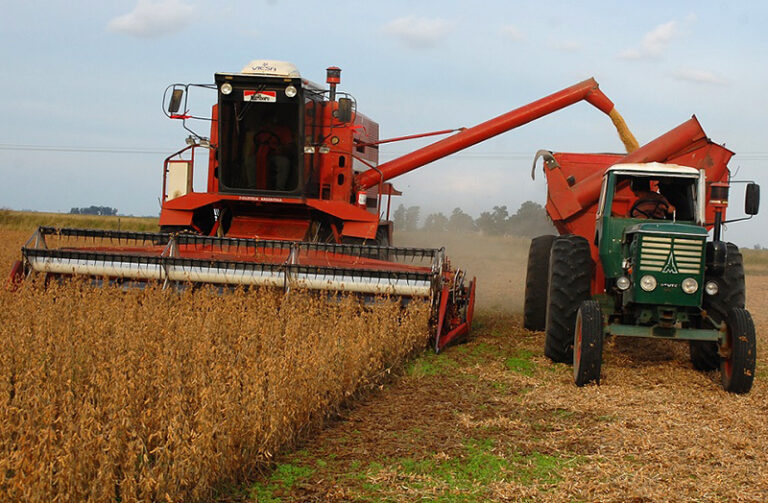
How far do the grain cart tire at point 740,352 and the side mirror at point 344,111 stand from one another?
4681 mm

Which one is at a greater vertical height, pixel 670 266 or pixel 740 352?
pixel 670 266

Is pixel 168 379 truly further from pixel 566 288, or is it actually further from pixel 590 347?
pixel 566 288

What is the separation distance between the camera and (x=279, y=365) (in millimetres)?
5027

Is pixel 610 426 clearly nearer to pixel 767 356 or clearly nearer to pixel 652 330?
pixel 652 330

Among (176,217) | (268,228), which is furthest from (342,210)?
(176,217)

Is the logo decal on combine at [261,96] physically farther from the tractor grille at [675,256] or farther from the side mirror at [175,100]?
the tractor grille at [675,256]

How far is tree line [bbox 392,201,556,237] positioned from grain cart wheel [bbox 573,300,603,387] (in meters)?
8.34

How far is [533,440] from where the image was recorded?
5.03 metres

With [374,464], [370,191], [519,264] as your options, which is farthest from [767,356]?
[519,264]

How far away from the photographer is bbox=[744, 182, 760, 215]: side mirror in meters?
7.19

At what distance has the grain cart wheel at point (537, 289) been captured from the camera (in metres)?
9.80

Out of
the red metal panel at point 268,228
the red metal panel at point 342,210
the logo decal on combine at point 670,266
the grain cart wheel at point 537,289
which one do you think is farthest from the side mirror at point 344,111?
the logo decal on combine at point 670,266

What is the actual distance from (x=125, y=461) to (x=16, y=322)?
3050 millimetres

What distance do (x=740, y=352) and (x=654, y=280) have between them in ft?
2.68
